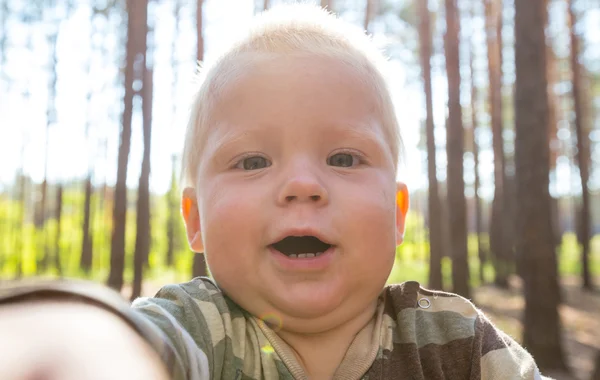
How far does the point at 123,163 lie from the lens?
1127 cm

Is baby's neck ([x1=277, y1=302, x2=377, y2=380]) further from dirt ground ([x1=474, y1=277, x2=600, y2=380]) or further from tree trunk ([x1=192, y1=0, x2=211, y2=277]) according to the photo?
tree trunk ([x1=192, y1=0, x2=211, y2=277])

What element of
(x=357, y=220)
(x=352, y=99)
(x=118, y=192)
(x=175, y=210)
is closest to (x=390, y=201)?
(x=357, y=220)

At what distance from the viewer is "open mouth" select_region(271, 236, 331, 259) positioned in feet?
4.08

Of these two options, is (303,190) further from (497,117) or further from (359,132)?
(497,117)

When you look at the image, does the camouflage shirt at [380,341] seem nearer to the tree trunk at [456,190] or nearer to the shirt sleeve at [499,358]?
the shirt sleeve at [499,358]

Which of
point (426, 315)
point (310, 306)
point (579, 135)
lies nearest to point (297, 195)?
point (310, 306)

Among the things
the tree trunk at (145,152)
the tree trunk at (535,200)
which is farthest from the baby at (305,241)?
the tree trunk at (145,152)

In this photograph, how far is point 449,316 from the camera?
4.63 ft

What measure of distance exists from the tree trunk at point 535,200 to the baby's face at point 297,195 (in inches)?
213

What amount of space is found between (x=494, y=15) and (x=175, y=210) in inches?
622

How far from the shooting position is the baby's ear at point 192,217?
153cm

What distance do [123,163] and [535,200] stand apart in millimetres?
8660

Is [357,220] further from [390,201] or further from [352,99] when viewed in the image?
[352,99]

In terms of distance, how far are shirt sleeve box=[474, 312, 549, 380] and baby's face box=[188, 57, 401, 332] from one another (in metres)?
0.32
